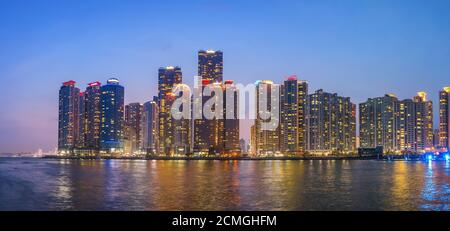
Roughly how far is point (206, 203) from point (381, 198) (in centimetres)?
1392

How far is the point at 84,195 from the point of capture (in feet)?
128

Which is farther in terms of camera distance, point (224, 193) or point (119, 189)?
point (119, 189)

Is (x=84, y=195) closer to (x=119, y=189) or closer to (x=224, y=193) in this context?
(x=119, y=189)
